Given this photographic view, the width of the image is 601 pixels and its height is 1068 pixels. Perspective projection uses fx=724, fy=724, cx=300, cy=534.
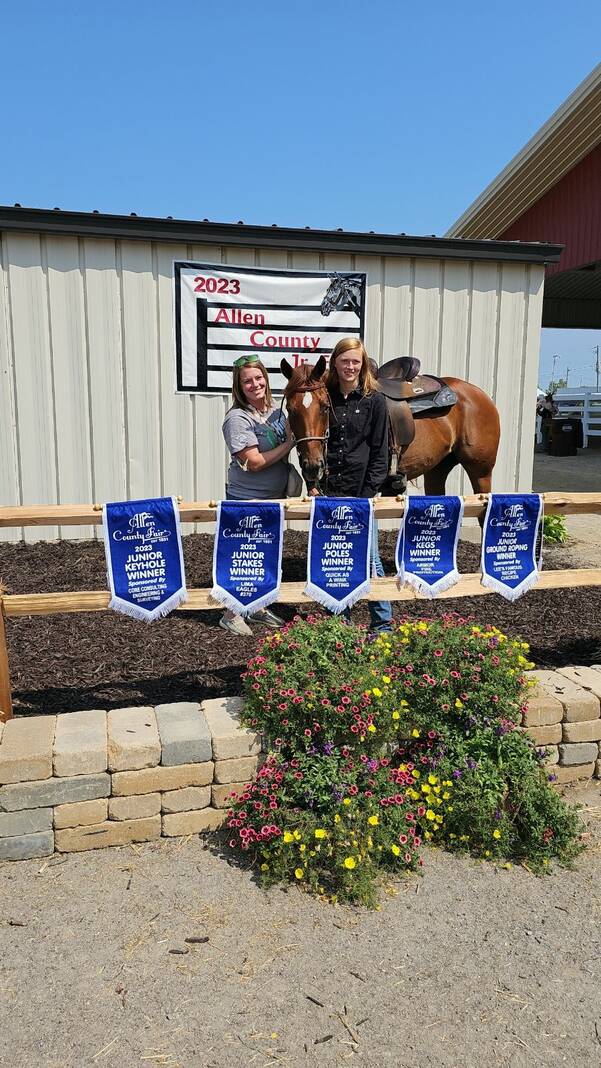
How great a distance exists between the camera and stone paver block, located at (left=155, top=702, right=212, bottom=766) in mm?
3025

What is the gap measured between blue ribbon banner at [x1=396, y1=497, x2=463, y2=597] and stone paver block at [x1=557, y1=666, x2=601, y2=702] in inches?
30.7

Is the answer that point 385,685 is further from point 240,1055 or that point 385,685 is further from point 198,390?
point 198,390

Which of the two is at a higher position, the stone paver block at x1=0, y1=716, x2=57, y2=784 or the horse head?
the horse head

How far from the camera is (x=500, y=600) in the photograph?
6191mm

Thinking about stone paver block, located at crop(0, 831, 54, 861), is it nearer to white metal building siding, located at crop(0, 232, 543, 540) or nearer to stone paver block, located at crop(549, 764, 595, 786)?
stone paver block, located at crop(549, 764, 595, 786)

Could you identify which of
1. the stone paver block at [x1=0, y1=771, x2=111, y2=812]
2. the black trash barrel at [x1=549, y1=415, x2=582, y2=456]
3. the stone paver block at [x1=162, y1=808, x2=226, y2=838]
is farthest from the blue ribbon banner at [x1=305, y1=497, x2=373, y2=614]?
the black trash barrel at [x1=549, y1=415, x2=582, y2=456]

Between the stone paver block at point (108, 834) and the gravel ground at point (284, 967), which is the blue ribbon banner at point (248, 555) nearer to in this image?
the stone paver block at point (108, 834)

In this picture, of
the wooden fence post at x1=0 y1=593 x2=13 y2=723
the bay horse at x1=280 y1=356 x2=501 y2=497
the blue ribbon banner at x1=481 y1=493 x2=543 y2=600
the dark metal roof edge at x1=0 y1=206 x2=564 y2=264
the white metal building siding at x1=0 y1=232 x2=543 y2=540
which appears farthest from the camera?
the white metal building siding at x1=0 y1=232 x2=543 y2=540

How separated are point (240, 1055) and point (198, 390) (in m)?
6.90

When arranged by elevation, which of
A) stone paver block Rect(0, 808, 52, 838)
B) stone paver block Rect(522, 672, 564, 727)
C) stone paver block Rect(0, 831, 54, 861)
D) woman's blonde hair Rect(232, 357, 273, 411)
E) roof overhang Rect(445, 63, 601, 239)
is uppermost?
roof overhang Rect(445, 63, 601, 239)

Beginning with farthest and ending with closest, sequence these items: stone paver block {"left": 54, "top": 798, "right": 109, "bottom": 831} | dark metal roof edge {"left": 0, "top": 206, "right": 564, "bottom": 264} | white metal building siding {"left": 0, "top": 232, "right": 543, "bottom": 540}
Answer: white metal building siding {"left": 0, "top": 232, "right": 543, "bottom": 540} → dark metal roof edge {"left": 0, "top": 206, "right": 564, "bottom": 264} → stone paver block {"left": 54, "top": 798, "right": 109, "bottom": 831}

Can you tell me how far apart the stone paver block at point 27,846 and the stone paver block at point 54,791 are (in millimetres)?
130

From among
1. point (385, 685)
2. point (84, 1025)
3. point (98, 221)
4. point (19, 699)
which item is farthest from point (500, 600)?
point (98, 221)

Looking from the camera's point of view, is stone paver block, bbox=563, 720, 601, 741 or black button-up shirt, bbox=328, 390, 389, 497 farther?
black button-up shirt, bbox=328, 390, 389, 497
